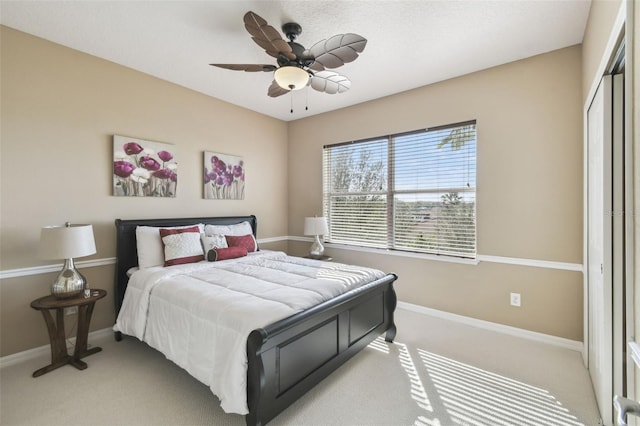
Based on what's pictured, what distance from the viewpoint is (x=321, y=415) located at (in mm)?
1933

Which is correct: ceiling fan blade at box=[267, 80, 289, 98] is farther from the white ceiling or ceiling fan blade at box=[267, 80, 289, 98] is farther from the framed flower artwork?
the framed flower artwork

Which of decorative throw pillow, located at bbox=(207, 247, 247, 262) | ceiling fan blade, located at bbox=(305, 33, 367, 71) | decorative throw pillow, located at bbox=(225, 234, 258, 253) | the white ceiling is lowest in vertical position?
decorative throw pillow, located at bbox=(207, 247, 247, 262)

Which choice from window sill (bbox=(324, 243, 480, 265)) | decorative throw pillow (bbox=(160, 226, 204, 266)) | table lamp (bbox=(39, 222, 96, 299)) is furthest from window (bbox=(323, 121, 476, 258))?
table lamp (bbox=(39, 222, 96, 299))

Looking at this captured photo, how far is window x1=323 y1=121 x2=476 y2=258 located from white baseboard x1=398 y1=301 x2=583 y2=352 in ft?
2.38

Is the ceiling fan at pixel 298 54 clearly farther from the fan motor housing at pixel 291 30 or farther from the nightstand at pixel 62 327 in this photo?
the nightstand at pixel 62 327

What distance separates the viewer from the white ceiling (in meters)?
2.23

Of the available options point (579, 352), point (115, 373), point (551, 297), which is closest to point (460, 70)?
point (551, 297)

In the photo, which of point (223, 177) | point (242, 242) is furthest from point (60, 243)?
point (223, 177)

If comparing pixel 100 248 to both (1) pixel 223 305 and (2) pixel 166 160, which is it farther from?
(1) pixel 223 305

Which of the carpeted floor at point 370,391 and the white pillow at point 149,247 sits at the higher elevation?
the white pillow at point 149,247

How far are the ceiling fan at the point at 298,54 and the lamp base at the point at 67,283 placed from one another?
7.03ft

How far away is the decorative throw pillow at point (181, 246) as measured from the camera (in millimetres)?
3062

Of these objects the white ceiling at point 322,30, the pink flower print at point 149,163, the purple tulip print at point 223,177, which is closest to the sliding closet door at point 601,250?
the white ceiling at point 322,30

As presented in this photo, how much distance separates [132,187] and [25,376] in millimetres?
1851
